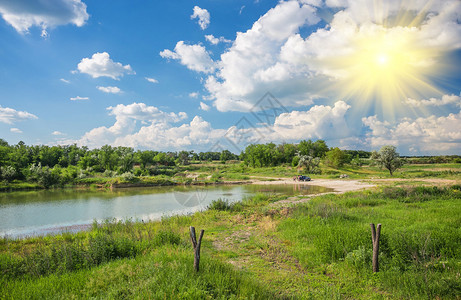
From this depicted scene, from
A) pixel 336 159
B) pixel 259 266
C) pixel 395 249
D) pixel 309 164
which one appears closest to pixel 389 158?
pixel 309 164

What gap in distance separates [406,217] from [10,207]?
125 ft

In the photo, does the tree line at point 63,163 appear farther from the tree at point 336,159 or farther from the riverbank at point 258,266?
the tree at point 336,159

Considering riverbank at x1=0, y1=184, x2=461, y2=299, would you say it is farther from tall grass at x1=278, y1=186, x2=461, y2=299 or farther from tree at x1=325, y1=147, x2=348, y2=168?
tree at x1=325, y1=147, x2=348, y2=168

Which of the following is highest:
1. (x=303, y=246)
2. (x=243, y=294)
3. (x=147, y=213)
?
(x=243, y=294)

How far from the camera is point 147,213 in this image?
72.6ft

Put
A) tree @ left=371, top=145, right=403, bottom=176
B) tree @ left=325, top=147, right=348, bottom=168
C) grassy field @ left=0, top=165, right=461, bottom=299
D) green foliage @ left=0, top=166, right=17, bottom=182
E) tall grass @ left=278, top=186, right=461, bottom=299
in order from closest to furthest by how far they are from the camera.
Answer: grassy field @ left=0, top=165, right=461, bottom=299 → tall grass @ left=278, top=186, right=461, bottom=299 → tree @ left=371, top=145, right=403, bottom=176 → green foliage @ left=0, top=166, right=17, bottom=182 → tree @ left=325, top=147, right=348, bottom=168

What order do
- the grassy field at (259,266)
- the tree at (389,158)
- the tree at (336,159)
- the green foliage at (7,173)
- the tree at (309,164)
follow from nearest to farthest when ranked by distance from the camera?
the grassy field at (259,266), the tree at (389,158), the green foliage at (7,173), the tree at (309,164), the tree at (336,159)

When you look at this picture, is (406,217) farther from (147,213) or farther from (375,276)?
(147,213)

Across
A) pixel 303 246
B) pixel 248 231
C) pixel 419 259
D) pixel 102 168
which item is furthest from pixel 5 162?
pixel 419 259

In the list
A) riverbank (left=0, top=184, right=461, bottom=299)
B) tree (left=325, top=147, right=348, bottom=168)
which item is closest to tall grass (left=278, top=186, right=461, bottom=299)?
riverbank (left=0, top=184, right=461, bottom=299)

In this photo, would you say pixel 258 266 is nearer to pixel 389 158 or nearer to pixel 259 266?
pixel 259 266

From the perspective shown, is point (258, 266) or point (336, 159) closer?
point (258, 266)

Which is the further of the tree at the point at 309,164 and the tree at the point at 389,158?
the tree at the point at 309,164

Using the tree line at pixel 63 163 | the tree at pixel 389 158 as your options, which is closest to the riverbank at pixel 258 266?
the tree at pixel 389 158
